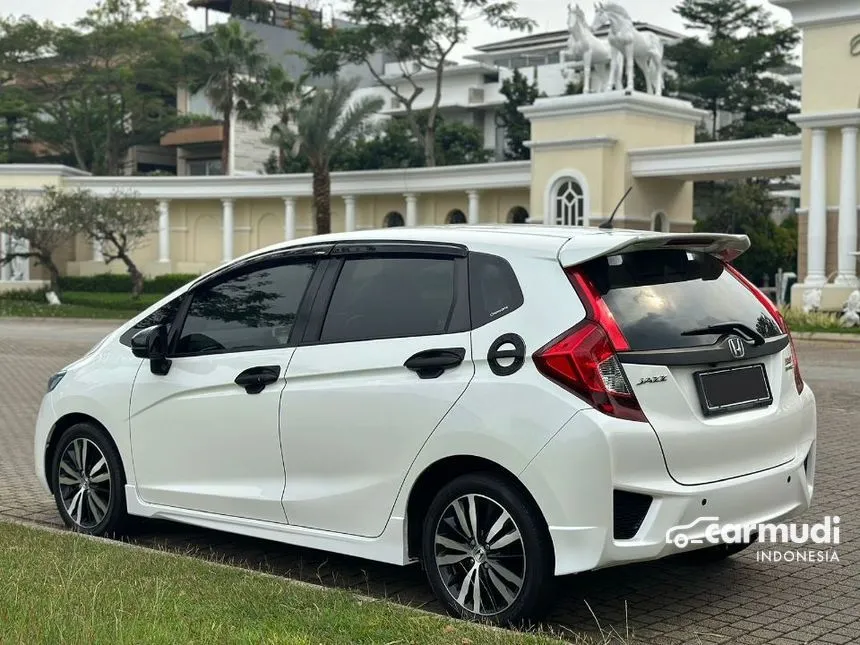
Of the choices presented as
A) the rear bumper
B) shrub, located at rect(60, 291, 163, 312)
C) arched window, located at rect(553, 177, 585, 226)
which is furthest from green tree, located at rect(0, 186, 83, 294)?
the rear bumper

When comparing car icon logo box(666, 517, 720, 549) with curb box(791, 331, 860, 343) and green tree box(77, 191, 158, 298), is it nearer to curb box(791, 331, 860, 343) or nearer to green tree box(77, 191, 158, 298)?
curb box(791, 331, 860, 343)

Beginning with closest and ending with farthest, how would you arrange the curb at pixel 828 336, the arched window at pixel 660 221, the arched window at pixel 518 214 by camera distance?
the curb at pixel 828 336
the arched window at pixel 660 221
the arched window at pixel 518 214

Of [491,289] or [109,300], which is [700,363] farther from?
[109,300]

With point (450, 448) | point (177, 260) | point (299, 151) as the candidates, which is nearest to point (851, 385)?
point (450, 448)

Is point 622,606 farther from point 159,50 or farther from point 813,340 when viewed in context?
point 159,50

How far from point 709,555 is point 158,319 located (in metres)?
3.04

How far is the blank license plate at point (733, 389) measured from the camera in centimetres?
486

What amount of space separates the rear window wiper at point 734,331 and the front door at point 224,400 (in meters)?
1.84

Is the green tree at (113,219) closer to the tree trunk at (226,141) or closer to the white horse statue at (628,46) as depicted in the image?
the tree trunk at (226,141)

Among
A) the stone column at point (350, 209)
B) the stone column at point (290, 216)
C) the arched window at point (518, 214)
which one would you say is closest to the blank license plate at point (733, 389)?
the arched window at point (518, 214)

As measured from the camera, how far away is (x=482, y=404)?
4797 millimetres

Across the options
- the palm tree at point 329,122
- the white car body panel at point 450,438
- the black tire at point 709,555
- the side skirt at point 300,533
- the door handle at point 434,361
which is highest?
the palm tree at point 329,122

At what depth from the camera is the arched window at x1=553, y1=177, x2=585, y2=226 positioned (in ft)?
118

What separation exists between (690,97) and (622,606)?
5711 cm
